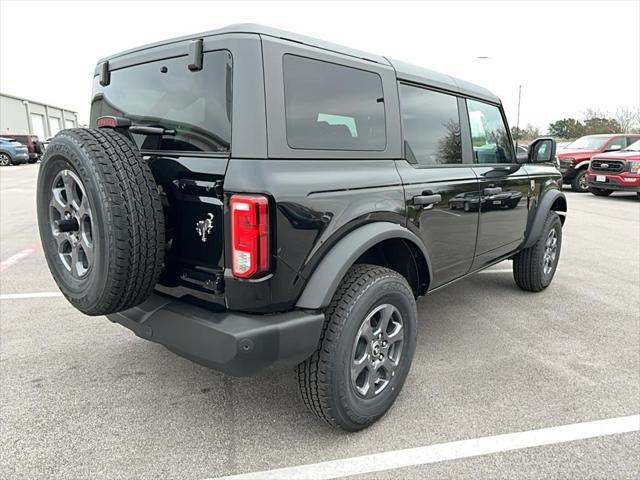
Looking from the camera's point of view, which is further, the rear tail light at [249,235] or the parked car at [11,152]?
the parked car at [11,152]

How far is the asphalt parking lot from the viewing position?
85.7 inches

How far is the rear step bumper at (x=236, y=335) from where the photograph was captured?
1932 mm

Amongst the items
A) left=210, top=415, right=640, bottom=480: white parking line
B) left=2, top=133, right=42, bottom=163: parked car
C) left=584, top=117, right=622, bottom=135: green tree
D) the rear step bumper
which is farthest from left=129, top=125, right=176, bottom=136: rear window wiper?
left=584, top=117, right=622, bottom=135: green tree

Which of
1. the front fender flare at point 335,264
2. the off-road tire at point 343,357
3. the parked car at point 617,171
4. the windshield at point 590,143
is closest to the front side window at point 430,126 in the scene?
the front fender flare at point 335,264

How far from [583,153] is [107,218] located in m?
15.7

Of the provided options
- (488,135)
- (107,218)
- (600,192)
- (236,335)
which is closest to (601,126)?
(600,192)

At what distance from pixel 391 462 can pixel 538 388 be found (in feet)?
3.97

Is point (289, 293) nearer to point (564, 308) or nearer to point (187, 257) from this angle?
Result: point (187, 257)

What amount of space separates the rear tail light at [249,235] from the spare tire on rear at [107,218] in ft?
1.20

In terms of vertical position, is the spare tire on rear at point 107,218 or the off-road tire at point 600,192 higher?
the spare tire on rear at point 107,218

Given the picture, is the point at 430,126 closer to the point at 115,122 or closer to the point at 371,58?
the point at 371,58

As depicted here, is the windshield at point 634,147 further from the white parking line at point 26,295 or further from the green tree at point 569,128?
the green tree at point 569,128

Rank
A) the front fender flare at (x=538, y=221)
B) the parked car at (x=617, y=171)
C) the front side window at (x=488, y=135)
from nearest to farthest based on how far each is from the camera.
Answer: the front side window at (x=488, y=135) < the front fender flare at (x=538, y=221) < the parked car at (x=617, y=171)

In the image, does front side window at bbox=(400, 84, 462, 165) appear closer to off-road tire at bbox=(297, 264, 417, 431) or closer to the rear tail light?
off-road tire at bbox=(297, 264, 417, 431)
